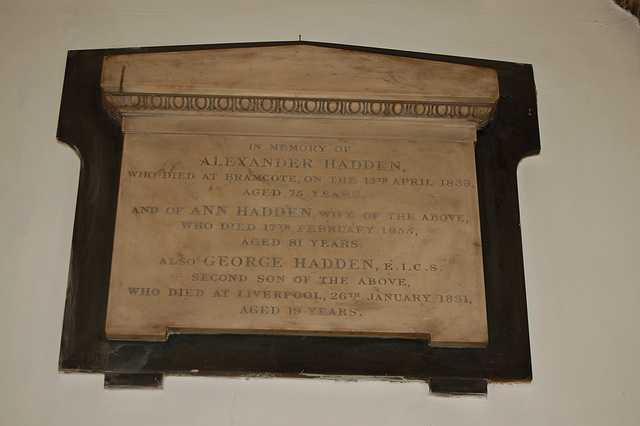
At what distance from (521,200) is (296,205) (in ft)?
3.48

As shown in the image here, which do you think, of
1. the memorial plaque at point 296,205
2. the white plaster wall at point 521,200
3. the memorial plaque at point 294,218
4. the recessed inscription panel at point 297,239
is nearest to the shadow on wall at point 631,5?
the white plaster wall at point 521,200

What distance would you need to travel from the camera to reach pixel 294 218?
2.67 metres

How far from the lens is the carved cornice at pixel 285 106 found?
2.79 meters

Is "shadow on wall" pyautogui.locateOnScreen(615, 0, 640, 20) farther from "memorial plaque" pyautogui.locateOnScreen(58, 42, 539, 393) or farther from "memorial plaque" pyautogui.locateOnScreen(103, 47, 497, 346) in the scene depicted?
"memorial plaque" pyautogui.locateOnScreen(103, 47, 497, 346)

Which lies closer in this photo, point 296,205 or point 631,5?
point 296,205

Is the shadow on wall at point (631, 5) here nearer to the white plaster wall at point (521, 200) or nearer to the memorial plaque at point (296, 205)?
the white plaster wall at point (521, 200)

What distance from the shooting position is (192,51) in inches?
114

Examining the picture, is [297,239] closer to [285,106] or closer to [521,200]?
[285,106]

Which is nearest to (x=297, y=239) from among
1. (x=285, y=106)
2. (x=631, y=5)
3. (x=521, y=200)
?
(x=285, y=106)

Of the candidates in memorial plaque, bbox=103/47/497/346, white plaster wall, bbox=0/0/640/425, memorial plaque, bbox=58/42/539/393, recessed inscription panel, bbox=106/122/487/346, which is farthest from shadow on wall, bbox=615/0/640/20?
recessed inscription panel, bbox=106/122/487/346

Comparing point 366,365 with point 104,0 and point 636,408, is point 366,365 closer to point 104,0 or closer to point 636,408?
point 636,408

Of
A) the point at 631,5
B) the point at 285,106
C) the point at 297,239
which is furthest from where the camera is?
the point at 631,5

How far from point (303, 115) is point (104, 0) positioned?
4.19ft

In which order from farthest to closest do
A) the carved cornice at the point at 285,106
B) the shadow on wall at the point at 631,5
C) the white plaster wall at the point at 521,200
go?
the shadow on wall at the point at 631,5
the carved cornice at the point at 285,106
the white plaster wall at the point at 521,200
